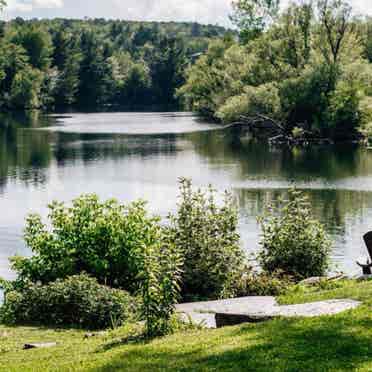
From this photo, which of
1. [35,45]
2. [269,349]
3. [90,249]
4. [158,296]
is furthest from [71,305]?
[35,45]

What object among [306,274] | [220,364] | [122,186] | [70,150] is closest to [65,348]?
[220,364]

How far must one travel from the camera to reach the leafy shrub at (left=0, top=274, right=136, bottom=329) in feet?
A: 53.2

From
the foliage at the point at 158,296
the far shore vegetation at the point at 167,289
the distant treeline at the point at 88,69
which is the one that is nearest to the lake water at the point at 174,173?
the far shore vegetation at the point at 167,289

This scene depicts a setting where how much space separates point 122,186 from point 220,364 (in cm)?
3976

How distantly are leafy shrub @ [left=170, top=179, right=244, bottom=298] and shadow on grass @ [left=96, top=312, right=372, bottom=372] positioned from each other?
7.26 meters

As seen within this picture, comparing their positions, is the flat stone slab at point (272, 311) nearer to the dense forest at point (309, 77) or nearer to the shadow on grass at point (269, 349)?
the shadow on grass at point (269, 349)

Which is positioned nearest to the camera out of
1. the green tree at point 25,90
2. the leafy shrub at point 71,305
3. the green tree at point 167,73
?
the leafy shrub at point 71,305

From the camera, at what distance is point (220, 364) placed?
9.78m

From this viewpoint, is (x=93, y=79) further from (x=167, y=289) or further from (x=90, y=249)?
(x=167, y=289)

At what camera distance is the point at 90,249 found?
1912cm

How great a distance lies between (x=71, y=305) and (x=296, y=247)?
665cm

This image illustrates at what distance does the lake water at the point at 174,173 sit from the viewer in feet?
117

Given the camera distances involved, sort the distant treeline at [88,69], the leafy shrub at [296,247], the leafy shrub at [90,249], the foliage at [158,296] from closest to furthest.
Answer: the foliage at [158,296] → the leafy shrub at [90,249] → the leafy shrub at [296,247] → the distant treeline at [88,69]

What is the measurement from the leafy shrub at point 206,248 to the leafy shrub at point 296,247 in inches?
37.7
